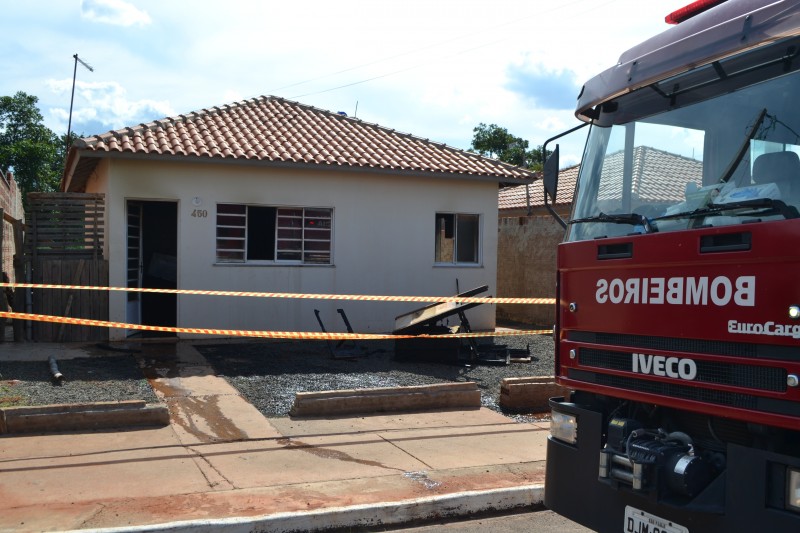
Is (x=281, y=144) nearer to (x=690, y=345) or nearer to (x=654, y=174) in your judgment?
(x=654, y=174)

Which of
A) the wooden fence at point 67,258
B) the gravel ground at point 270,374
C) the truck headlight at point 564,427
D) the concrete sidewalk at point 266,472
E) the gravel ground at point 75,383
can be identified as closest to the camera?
the truck headlight at point 564,427

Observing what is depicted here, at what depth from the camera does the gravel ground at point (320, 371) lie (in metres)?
9.70

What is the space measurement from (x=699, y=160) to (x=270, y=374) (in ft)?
25.0

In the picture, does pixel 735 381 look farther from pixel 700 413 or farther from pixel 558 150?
pixel 558 150

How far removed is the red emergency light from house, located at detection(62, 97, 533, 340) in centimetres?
993

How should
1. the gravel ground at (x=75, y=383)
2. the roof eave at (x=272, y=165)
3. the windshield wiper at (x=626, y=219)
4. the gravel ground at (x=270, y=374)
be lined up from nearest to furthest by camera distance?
the windshield wiper at (x=626, y=219) < the gravel ground at (x=75, y=383) < the gravel ground at (x=270, y=374) < the roof eave at (x=272, y=165)

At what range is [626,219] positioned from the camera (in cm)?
445

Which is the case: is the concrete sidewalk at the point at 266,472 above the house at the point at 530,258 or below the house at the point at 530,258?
below

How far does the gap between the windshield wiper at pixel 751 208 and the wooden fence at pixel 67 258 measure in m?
11.1

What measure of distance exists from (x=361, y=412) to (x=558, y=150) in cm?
447

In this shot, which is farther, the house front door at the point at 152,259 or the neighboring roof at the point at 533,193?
the neighboring roof at the point at 533,193

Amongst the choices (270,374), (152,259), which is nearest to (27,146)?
(152,259)

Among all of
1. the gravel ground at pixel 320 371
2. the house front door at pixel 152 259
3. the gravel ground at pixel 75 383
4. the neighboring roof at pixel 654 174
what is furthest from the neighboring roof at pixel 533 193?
the neighboring roof at pixel 654 174

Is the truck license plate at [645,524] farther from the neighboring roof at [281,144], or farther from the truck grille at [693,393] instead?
the neighboring roof at [281,144]
